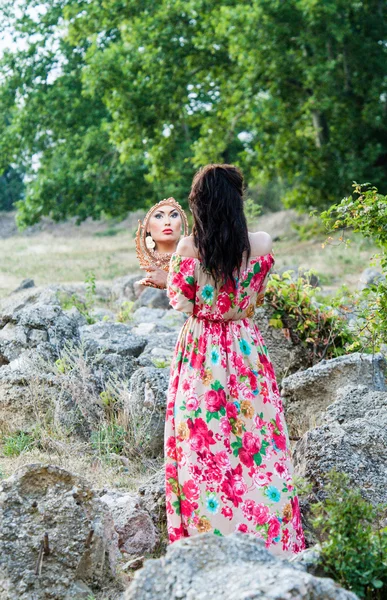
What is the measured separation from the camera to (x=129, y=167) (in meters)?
25.6

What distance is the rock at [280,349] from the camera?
6992 mm

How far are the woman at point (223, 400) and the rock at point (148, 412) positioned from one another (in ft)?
4.80

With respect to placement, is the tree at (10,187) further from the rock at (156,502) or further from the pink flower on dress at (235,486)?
the pink flower on dress at (235,486)

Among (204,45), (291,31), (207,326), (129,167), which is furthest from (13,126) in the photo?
(207,326)

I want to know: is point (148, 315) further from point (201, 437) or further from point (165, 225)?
point (201, 437)

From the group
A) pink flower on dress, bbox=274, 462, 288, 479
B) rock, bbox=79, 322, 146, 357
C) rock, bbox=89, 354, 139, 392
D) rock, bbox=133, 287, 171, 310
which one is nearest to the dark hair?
pink flower on dress, bbox=274, 462, 288, 479

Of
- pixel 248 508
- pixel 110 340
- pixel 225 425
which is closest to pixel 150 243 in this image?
pixel 225 425

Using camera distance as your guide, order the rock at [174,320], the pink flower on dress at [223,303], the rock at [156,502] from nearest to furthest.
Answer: the pink flower on dress at [223,303]
the rock at [156,502]
the rock at [174,320]

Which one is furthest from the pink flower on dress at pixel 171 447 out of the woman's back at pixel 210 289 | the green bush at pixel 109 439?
the green bush at pixel 109 439

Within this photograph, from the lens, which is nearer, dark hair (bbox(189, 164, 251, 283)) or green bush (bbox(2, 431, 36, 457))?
dark hair (bbox(189, 164, 251, 283))

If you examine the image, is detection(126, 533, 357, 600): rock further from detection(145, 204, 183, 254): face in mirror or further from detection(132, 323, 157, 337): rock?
detection(132, 323, 157, 337): rock

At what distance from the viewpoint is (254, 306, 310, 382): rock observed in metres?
6.99

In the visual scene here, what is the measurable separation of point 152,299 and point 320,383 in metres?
7.57

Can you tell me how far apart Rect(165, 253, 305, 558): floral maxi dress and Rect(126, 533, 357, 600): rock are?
1.16m
